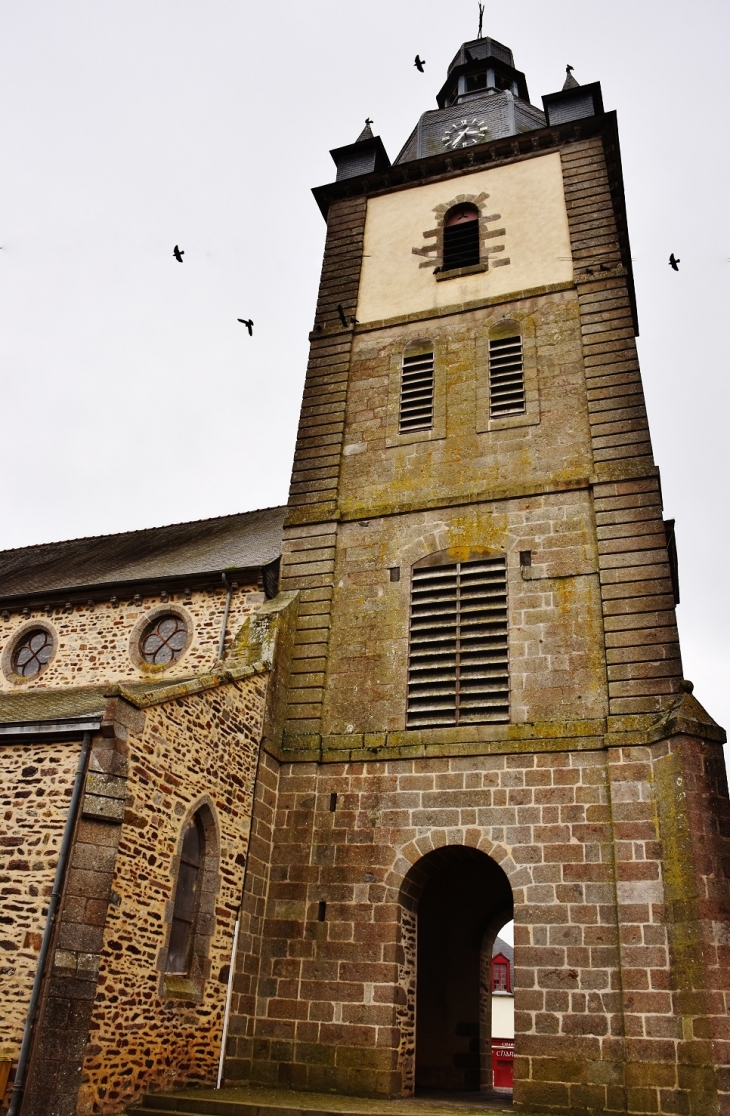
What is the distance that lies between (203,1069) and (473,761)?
4.51 meters

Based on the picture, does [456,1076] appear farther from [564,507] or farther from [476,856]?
[564,507]

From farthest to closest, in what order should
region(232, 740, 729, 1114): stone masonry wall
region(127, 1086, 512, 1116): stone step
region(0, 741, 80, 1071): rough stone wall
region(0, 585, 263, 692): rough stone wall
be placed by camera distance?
region(0, 585, 263, 692): rough stone wall < region(232, 740, 729, 1114): stone masonry wall < region(127, 1086, 512, 1116): stone step < region(0, 741, 80, 1071): rough stone wall

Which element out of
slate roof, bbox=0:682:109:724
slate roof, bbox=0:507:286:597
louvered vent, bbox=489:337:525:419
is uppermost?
louvered vent, bbox=489:337:525:419

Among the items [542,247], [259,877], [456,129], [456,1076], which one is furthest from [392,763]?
[456,129]

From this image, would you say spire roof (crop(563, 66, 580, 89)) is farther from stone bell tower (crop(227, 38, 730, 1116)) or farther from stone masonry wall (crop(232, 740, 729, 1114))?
stone masonry wall (crop(232, 740, 729, 1114))

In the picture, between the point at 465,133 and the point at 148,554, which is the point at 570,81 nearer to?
the point at 465,133

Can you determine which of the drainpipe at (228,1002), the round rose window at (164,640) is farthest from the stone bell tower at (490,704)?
the round rose window at (164,640)

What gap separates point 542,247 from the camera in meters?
15.5

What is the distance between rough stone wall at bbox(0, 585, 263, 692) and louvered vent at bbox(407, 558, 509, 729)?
272 cm

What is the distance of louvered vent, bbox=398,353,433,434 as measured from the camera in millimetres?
14344

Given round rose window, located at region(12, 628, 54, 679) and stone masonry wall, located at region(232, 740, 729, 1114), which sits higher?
round rose window, located at region(12, 628, 54, 679)

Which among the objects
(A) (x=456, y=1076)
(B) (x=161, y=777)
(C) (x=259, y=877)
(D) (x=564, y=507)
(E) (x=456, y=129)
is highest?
(E) (x=456, y=129)

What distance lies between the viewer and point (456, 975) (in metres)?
14.2

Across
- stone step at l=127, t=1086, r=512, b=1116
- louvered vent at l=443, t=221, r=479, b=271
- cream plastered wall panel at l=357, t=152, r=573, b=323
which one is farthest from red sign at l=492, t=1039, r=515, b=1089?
louvered vent at l=443, t=221, r=479, b=271
